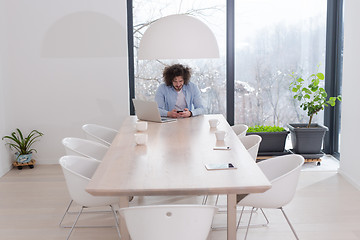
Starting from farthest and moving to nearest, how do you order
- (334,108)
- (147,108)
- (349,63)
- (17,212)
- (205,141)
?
(334,108), (349,63), (147,108), (17,212), (205,141)

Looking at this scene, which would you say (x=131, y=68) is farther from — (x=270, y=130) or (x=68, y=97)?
(x=270, y=130)

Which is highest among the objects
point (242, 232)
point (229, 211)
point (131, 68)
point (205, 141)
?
point (131, 68)

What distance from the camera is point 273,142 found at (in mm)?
6258

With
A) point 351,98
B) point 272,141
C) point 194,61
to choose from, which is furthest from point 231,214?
point 194,61

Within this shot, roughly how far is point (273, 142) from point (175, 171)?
3.47 metres

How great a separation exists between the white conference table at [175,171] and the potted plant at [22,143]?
7.72 feet

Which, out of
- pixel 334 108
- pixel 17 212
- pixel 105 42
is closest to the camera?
pixel 17 212

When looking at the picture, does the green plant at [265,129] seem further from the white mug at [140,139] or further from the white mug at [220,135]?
the white mug at [140,139]

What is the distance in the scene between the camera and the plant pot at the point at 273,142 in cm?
622

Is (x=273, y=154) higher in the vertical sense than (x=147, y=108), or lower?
lower

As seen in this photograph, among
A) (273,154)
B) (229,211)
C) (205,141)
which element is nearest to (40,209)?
(205,141)

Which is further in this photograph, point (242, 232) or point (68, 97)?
→ point (68, 97)

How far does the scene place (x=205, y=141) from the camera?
3.95 meters

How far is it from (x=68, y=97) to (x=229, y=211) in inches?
149
